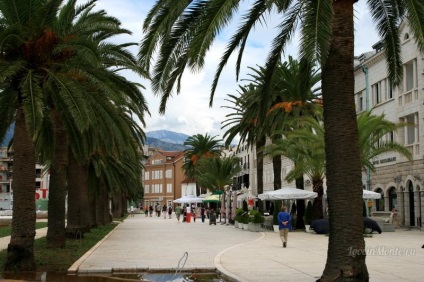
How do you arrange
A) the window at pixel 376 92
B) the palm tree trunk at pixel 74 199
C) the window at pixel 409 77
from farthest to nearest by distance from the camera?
the window at pixel 376 92 < the window at pixel 409 77 < the palm tree trunk at pixel 74 199

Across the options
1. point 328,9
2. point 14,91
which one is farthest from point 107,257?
point 328,9

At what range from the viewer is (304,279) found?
1402 centimetres

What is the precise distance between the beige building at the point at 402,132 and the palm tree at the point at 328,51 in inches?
937

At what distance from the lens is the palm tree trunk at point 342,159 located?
11.5 meters

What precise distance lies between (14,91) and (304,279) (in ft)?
30.6

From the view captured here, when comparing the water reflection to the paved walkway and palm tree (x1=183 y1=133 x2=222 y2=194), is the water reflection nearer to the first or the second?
the paved walkway

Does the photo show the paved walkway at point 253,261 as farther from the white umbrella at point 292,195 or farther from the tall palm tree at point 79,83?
the white umbrella at point 292,195

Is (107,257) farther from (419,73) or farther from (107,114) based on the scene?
(419,73)

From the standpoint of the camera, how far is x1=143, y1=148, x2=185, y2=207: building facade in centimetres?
14512

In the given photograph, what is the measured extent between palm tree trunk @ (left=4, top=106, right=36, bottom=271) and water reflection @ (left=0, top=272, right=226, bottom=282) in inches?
28.1

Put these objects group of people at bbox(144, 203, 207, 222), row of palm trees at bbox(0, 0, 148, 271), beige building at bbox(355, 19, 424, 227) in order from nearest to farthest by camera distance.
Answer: row of palm trees at bbox(0, 0, 148, 271)
beige building at bbox(355, 19, 424, 227)
group of people at bbox(144, 203, 207, 222)

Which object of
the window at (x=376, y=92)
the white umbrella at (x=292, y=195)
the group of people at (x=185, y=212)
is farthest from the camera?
the group of people at (x=185, y=212)

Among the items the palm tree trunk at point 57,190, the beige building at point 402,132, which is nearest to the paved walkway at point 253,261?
the palm tree trunk at point 57,190

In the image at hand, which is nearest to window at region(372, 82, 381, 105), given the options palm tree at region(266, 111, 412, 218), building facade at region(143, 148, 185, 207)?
palm tree at region(266, 111, 412, 218)
